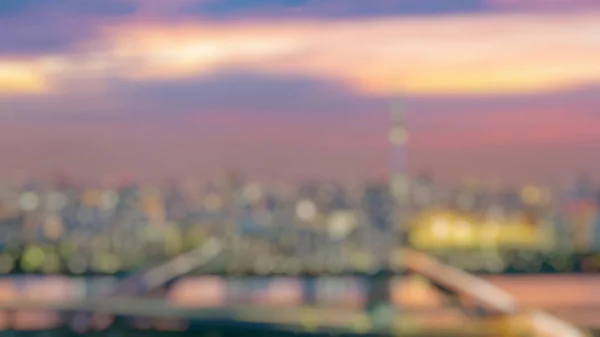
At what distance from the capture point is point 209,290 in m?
5.46

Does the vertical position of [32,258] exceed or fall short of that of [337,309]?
it exceeds it

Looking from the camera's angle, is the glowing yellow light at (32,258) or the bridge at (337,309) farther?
the glowing yellow light at (32,258)

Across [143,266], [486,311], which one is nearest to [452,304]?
[486,311]

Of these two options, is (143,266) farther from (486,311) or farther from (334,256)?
(486,311)

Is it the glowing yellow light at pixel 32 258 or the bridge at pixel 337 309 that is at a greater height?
the glowing yellow light at pixel 32 258

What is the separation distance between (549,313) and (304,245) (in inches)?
48.1

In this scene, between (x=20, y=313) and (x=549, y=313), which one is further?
(x=549, y=313)

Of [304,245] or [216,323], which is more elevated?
[304,245]

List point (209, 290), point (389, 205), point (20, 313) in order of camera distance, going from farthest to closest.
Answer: point (389, 205)
point (209, 290)
point (20, 313)

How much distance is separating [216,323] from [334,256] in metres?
1.15

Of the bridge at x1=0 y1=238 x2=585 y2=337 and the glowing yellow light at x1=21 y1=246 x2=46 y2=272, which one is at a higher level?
the glowing yellow light at x1=21 y1=246 x2=46 y2=272

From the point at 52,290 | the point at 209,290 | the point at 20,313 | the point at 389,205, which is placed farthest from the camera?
the point at 389,205

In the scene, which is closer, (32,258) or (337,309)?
(337,309)

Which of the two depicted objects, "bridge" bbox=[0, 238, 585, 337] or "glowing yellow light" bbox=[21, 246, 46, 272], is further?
"glowing yellow light" bbox=[21, 246, 46, 272]
